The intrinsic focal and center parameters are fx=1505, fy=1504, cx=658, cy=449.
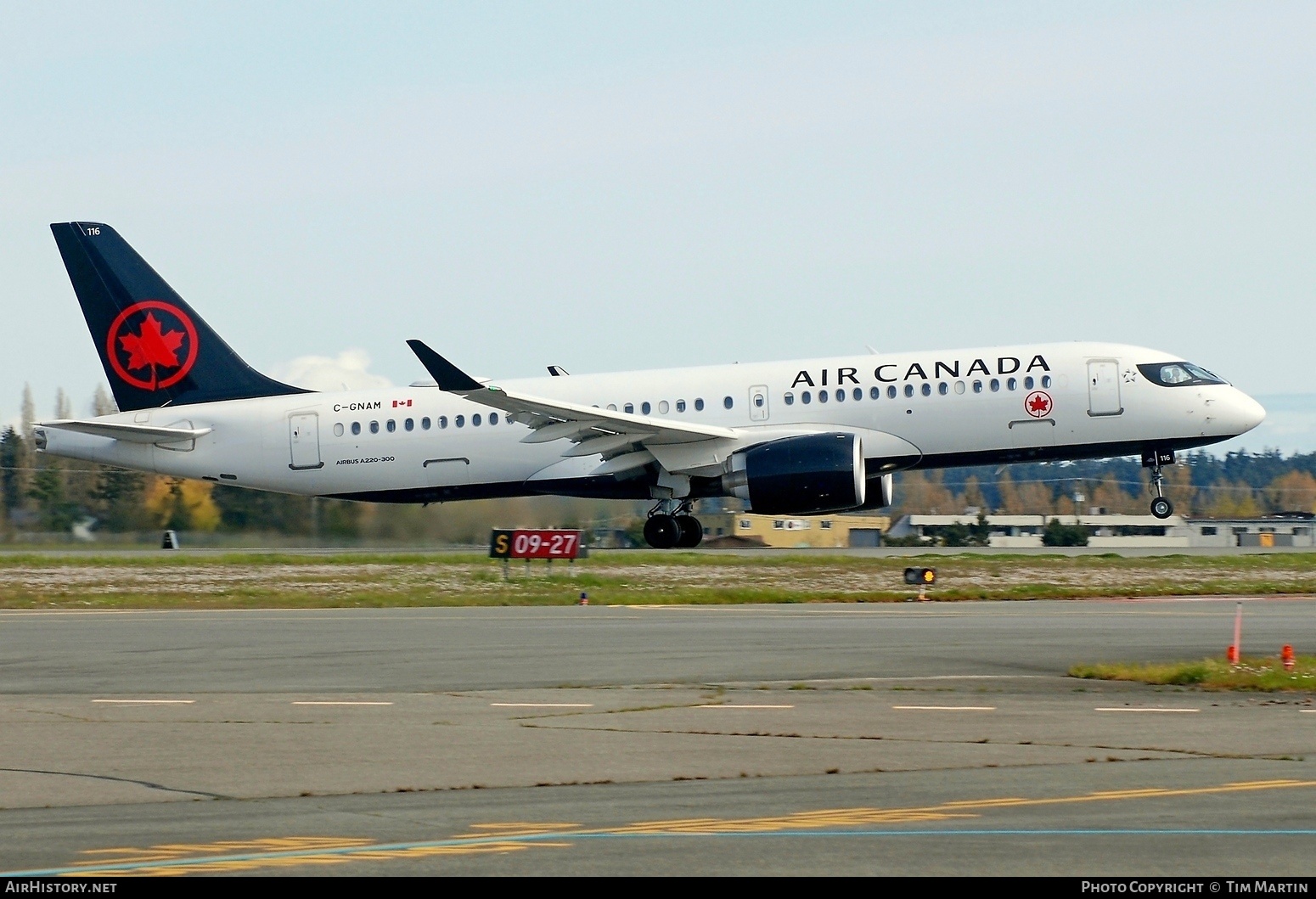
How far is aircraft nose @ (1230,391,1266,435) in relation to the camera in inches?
1236

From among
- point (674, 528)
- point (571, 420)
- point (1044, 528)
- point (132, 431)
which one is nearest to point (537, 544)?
point (571, 420)

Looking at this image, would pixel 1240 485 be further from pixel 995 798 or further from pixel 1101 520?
pixel 995 798

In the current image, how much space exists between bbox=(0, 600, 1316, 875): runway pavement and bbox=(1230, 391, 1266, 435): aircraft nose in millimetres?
12621

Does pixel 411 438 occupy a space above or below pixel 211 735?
above

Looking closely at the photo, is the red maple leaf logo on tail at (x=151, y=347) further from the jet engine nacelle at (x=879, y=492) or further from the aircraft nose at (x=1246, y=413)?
the aircraft nose at (x=1246, y=413)

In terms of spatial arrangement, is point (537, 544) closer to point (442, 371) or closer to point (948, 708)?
point (442, 371)

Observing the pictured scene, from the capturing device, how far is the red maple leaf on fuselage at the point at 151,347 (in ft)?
115

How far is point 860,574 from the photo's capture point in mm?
32125

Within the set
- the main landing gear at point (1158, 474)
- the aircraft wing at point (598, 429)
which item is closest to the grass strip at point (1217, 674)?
the main landing gear at point (1158, 474)

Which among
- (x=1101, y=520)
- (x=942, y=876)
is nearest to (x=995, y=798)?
(x=942, y=876)

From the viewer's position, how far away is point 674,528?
3356 centimetres

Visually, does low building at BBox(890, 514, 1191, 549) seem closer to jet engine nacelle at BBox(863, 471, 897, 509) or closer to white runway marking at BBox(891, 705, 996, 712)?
jet engine nacelle at BBox(863, 471, 897, 509)

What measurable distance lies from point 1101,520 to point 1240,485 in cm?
2346

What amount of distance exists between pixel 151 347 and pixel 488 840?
98.6ft
